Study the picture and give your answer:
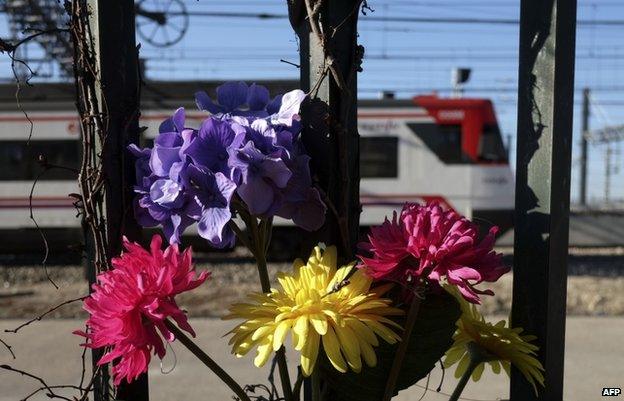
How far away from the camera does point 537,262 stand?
1137mm

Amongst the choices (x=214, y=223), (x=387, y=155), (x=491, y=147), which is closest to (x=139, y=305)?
(x=214, y=223)

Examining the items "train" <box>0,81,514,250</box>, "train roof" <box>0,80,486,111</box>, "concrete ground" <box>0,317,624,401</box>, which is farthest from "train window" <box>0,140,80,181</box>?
"concrete ground" <box>0,317,624,401</box>

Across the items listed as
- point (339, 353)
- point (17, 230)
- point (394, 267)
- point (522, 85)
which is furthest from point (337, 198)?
point (17, 230)

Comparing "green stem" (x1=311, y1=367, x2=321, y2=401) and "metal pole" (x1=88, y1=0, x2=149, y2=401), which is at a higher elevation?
"metal pole" (x1=88, y1=0, x2=149, y2=401)

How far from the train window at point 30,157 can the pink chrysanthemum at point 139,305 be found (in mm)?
9600

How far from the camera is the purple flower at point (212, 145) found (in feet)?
3.01

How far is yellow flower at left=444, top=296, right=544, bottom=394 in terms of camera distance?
104cm

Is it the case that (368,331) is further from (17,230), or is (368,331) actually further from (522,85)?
(17,230)

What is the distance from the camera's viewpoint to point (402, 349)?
0.95 meters

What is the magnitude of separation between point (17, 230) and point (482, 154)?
306 inches

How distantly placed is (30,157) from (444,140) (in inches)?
273

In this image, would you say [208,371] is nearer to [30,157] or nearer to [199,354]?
[199,354]

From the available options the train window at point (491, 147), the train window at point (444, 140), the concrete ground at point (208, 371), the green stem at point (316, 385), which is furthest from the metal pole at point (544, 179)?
the train window at point (491, 147)
